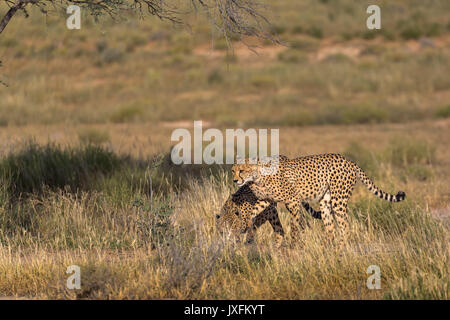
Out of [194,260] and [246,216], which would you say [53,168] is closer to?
[246,216]

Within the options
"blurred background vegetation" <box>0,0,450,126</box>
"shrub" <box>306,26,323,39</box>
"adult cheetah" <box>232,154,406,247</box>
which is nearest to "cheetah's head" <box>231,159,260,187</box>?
"adult cheetah" <box>232,154,406,247</box>

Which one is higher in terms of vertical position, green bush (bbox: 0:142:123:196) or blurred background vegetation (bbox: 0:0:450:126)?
blurred background vegetation (bbox: 0:0:450:126)

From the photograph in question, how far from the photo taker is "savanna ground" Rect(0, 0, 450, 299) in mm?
5551

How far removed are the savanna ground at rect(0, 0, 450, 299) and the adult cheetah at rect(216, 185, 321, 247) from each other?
17cm

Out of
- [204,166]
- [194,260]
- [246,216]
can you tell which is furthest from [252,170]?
[204,166]

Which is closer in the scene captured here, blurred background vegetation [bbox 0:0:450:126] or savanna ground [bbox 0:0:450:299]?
savanna ground [bbox 0:0:450:299]

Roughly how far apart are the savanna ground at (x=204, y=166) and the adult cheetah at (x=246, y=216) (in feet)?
0.56

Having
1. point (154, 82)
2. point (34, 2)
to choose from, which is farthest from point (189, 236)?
point (154, 82)

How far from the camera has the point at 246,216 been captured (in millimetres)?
6812

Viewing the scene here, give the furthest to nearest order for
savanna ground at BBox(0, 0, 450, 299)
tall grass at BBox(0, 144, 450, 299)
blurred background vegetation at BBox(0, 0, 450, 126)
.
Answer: blurred background vegetation at BBox(0, 0, 450, 126) → savanna ground at BBox(0, 0, 450, 299) → tall grass at BBox(0, 144, 450, 299)

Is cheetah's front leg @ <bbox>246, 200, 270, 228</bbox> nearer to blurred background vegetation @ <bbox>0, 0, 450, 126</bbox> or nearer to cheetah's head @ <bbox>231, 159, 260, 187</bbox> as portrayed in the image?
cheetah's head @ <bbox>231, 159, 260, 187</bbox>

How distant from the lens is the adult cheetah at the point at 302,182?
6.48m

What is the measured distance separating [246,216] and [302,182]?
693mm

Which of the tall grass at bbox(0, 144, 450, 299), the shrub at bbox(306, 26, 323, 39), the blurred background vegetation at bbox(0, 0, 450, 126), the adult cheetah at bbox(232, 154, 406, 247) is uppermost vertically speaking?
the shrub at bbox(306, 26, 323, 39)
